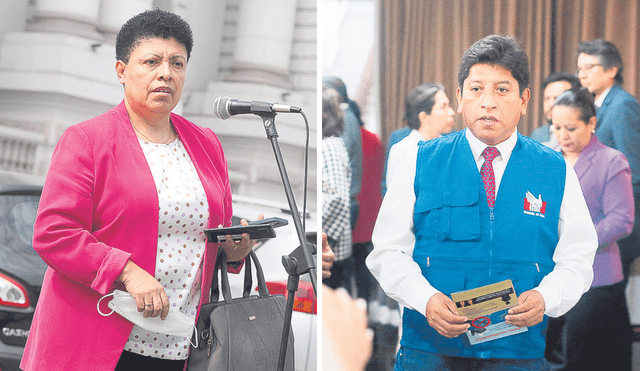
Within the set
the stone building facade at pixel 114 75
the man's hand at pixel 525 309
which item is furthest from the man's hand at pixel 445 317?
the stone building facade at pixel 114 75

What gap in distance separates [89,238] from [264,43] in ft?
6.04

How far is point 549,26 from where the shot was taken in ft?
7.86

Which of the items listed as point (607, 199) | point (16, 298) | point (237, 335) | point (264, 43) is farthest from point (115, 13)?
point (607, 199)

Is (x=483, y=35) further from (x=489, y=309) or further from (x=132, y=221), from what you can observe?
(x=132, y=221)

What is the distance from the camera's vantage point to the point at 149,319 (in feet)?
5.41

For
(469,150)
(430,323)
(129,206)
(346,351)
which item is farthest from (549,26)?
(129,206)

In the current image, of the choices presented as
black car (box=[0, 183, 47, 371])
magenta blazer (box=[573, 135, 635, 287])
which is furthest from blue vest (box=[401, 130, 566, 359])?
black car (box=[0, 183, 47, 371])

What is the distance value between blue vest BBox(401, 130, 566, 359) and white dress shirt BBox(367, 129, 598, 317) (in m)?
0.03

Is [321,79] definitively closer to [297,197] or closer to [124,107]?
[297,197]

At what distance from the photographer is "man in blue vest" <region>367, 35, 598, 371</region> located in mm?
→ 2289

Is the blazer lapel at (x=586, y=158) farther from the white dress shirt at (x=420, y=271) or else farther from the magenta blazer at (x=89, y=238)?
the magenta blazer at (x=89, y=238)

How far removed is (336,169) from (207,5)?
1.31 meters

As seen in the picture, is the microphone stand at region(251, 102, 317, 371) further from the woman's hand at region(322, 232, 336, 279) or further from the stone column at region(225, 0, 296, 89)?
the stone column at region(225, 0, 296, 89)

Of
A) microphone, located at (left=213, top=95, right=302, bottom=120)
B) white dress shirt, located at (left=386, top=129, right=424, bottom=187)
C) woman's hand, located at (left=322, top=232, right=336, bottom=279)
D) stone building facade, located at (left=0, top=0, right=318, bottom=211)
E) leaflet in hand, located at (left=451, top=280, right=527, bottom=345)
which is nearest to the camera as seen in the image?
microphone, located at (left=213, top=95, right=302, bottom=120)
